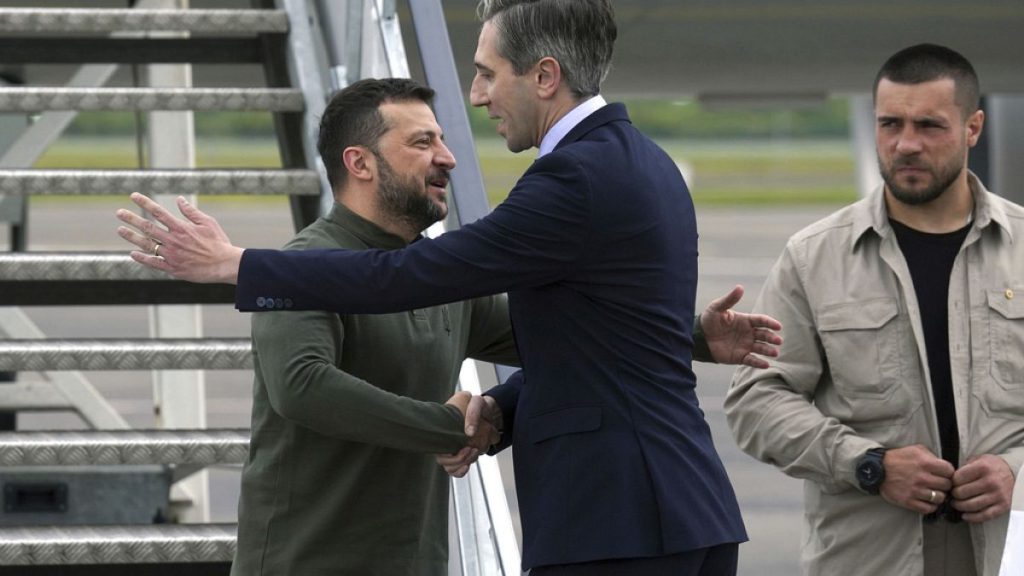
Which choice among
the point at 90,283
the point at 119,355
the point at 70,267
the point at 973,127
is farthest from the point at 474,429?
the point at 90,283

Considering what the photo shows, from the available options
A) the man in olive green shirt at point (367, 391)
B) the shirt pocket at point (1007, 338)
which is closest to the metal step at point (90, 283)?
the man in olive green shirt at point (367, 391)

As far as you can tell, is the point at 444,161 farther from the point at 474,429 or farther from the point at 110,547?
the point at 110,547

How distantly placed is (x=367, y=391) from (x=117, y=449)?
1.47 m

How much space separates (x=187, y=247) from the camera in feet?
7.50

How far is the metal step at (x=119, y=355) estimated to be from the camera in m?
3.86

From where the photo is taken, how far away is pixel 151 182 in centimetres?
418

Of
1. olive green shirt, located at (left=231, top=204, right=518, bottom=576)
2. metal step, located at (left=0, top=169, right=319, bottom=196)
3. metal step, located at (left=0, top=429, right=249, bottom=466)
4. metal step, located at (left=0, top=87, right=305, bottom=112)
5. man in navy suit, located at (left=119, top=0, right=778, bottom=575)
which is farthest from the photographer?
metal step, located at (left=0, top=87, right=305, bottom=112)

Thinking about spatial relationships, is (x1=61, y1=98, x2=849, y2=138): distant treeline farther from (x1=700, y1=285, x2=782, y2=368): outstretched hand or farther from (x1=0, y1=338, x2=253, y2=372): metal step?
(x1=700, y1=285, x2=782, y2=368): outstretched hand

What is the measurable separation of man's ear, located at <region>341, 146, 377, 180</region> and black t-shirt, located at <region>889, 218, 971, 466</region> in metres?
1.10

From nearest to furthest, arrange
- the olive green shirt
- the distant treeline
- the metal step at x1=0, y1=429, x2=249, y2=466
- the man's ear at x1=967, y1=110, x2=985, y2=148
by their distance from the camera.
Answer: the olive green shirt
the man's ear at x1=967, y1=110, x2=985, y2=148
the metal step at x1=0, y1=429, x2=249, y2=466
the distant treeline

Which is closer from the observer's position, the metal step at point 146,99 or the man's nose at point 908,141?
the man's nose at point 908,141

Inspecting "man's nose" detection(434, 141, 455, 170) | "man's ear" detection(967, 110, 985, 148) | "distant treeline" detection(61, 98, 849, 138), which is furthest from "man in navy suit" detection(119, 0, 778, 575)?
"distant treeline" detection(61, 98, 849, 138)

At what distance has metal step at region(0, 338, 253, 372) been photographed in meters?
3.86

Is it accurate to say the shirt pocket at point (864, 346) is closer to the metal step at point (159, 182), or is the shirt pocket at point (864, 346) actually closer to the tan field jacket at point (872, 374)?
the tan field jacket at point (872, 374)
